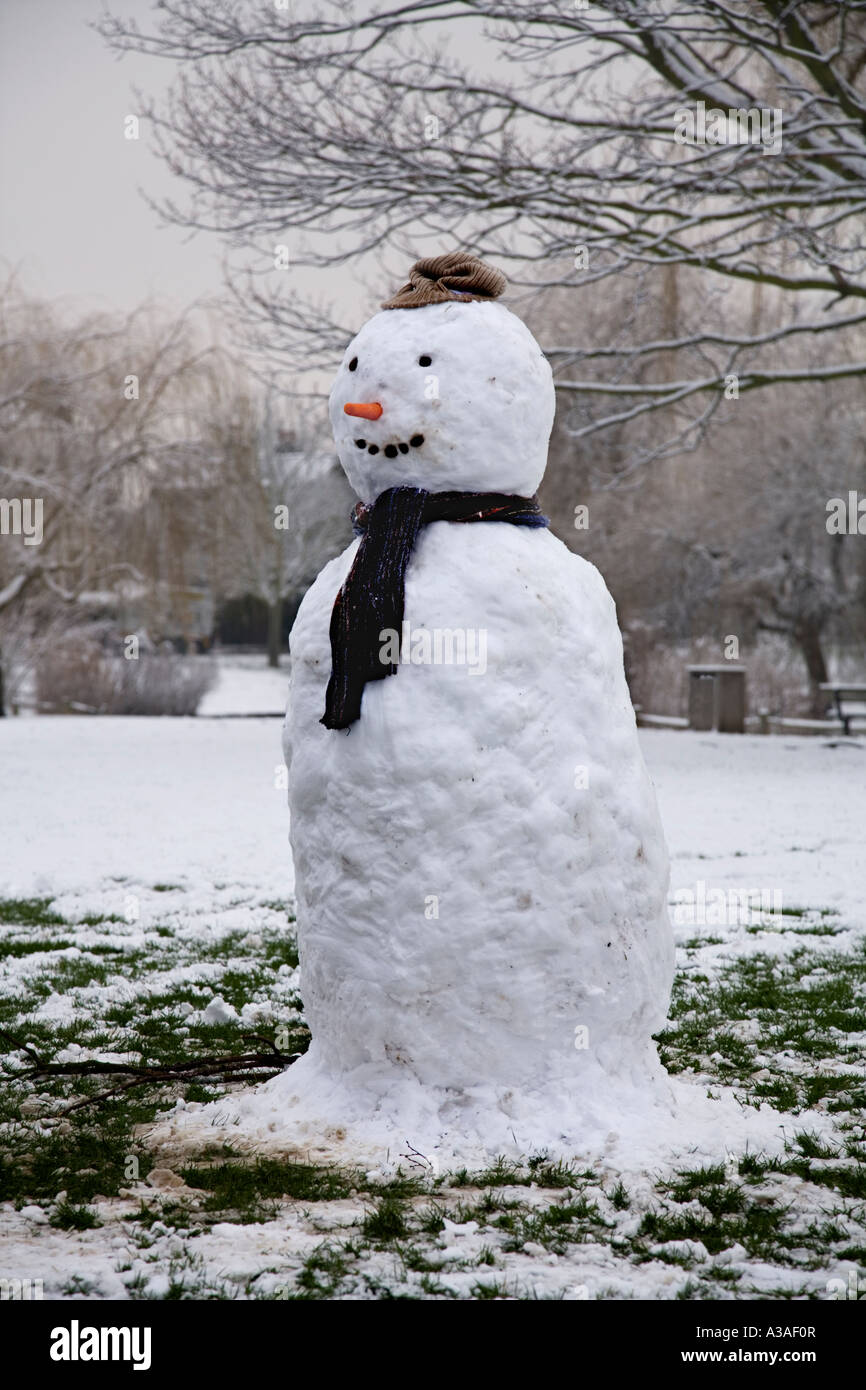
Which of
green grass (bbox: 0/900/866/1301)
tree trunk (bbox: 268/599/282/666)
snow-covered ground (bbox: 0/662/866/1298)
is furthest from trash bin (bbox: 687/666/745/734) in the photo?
tree trunk (bbox: 268/599/282/666)

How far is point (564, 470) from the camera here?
22125 millimetres

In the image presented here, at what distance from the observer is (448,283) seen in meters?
4.27

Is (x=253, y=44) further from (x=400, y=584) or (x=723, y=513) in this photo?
(x=723, y=513)

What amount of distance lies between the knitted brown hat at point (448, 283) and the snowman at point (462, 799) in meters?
0.02

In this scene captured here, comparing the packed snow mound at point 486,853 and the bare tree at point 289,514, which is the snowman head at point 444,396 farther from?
the bare tree at point 289,514

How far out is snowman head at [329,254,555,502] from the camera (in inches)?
159

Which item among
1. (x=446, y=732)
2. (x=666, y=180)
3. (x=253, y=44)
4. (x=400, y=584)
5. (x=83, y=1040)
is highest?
(x=253, y=44)

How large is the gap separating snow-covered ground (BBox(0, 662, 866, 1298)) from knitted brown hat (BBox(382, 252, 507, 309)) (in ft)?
7.86

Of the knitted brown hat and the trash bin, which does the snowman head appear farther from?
the trash bin

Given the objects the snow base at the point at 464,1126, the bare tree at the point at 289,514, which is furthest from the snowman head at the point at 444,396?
the bare tree at the point at 289,514

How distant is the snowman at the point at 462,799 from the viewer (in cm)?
387

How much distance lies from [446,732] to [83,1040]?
2.16 m
